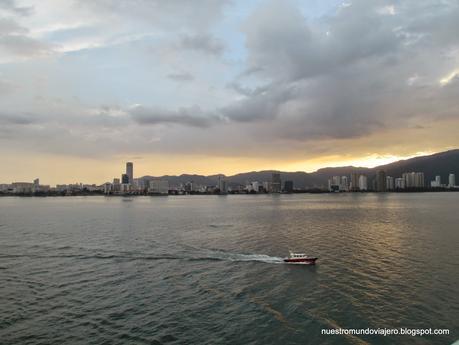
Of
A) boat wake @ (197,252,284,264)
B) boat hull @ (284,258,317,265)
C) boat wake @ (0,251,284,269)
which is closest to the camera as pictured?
boat hull @ (284,258,317,265)

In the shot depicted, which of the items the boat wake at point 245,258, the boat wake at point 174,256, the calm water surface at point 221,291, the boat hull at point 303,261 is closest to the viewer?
the calm water surface at point 221,291

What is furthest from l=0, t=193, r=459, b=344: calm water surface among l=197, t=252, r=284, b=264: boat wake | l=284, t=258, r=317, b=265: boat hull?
l=284, t=258, r=317, b=265: boat hull

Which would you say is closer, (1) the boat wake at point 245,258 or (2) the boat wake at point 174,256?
(1) the boat wake at point 245,258

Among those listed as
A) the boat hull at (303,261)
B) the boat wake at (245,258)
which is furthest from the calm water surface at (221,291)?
the boat hull at (303,261)

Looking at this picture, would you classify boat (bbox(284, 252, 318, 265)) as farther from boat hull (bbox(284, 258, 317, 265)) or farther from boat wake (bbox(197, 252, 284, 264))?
boat wake (bbox(197, 252, 284, 264))

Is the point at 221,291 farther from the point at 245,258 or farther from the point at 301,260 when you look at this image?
the point at 245,258

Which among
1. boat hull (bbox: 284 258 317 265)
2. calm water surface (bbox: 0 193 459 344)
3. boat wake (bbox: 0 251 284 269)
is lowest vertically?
calm water surface (bbox: 0 193 459 344)

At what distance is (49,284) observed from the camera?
4250cm

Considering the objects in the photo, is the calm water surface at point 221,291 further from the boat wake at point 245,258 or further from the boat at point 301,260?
the boat at point 301,260

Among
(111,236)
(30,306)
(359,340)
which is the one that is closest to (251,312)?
(359,340)

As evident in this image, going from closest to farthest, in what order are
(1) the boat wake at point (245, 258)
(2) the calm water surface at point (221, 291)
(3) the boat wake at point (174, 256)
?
(2) the calm water surface at point (221, 291)
(1) the boat wake at point (245, 258)
(3) the boat wake at point (174, 256)

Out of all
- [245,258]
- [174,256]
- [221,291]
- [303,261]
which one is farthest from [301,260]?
[174,256]

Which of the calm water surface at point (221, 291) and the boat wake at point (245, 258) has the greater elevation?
the boat wake at point (245, 258)

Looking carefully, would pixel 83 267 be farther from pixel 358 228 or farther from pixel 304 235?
pixel 358 228
